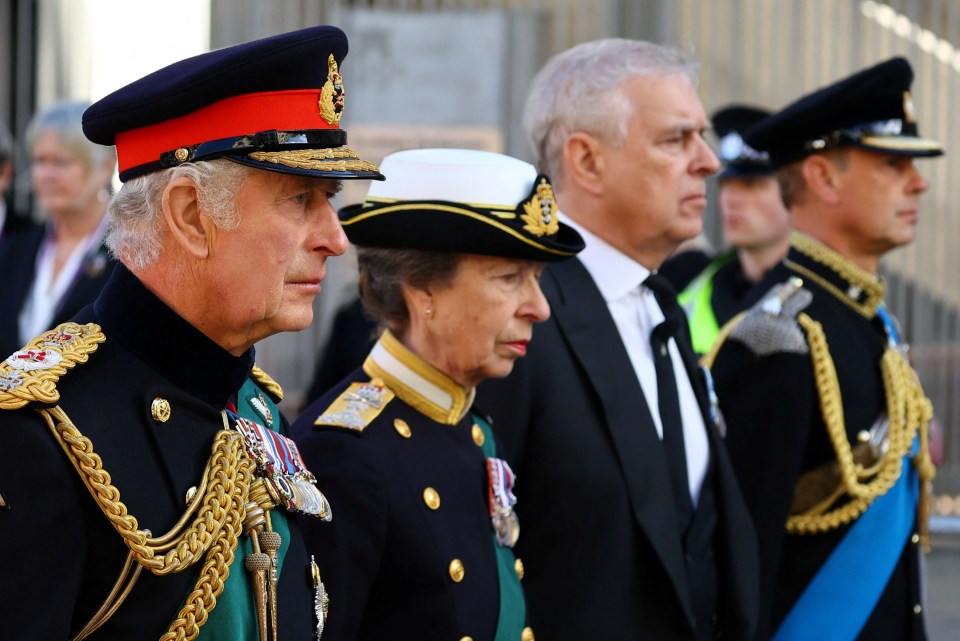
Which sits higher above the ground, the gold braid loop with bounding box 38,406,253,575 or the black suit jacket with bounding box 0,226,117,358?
the gold braid loop with bounding box 38,406,253,575

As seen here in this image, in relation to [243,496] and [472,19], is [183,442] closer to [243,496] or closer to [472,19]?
[243,496]

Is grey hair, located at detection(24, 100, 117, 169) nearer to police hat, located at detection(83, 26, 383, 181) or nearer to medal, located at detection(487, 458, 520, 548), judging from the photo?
medal, located at detection(487, 458, 520, 548)

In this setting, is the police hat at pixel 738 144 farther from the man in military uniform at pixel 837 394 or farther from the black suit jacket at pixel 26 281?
the black suit jacket at pixel 26 281

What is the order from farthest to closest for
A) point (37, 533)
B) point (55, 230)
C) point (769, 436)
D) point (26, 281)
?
point (55, 230) < point (26, 281) < point (769, 436) < point (37, 533)

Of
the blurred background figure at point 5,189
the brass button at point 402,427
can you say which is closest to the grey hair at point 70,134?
the blurred background figure at point 5,189

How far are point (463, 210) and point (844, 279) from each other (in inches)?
62.5

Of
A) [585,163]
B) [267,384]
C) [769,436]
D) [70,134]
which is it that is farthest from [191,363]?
[70,134]

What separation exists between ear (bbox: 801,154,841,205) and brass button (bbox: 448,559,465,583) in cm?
196

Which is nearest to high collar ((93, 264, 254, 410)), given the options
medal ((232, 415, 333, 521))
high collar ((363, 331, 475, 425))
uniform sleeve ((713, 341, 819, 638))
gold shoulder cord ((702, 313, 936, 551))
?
medal ((232, 415, 333, 521))

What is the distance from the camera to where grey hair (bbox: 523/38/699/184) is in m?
3.84

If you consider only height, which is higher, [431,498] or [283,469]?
[283,469]

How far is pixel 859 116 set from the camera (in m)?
4.45

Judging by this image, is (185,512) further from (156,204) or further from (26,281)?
(26,281)

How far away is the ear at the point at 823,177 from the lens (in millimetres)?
4422
